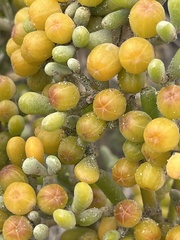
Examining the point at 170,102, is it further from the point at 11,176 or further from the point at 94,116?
the point at 11,176


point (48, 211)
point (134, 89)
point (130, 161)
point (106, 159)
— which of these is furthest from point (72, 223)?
A: point (106, 159)

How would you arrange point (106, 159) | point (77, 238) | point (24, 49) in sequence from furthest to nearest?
1. point (106, 159)
2. point (77, 238)
3. point (24, 49)

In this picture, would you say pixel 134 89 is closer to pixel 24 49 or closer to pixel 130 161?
pixel 130 161

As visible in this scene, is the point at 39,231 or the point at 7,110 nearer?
the point at 39,231

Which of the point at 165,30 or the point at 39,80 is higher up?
the point at 165,30

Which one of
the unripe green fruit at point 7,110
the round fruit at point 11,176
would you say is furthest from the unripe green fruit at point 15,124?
the round fruit at point 11,176

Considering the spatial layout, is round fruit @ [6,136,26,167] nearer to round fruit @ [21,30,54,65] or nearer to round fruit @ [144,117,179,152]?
round fruit @ [21,30,54,65]

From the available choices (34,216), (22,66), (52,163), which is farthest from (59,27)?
(34,216)
